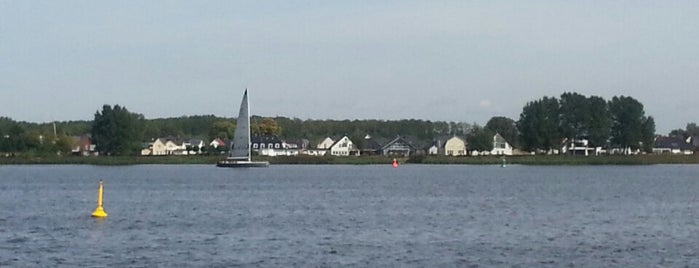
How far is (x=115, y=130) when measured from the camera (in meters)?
132

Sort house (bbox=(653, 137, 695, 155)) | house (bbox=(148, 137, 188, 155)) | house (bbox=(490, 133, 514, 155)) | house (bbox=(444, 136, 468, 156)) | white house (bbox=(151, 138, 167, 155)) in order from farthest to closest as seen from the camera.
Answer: house (bbox=(653, 137, 695, 155)) < white house (bbox=(151, 138, 167, 155)) < house (bbox=(148, 137, 188, 155)) < house (bbox=(444, 136, 468, 156)) < house (bbox=(490, 133, 514, 155))

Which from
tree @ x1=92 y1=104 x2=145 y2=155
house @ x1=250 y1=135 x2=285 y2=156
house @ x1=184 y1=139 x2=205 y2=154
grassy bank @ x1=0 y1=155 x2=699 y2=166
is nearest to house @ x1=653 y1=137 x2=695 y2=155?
grassy bank @ x1=0 y1=155 x2=699 y2=166

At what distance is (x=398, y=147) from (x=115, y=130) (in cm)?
5477

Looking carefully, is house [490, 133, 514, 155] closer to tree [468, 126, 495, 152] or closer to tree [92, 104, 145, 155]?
tree [468, 126, 495, 152]

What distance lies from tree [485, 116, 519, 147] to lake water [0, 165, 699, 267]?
393 feet

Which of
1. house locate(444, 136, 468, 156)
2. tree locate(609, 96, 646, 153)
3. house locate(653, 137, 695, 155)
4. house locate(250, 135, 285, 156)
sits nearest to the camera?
tree locate(609, 96, 646, 153)

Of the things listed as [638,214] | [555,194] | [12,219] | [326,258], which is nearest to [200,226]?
[12,219]

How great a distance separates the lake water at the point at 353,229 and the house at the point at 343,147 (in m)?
117

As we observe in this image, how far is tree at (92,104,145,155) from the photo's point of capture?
132m

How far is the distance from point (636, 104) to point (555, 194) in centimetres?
7718

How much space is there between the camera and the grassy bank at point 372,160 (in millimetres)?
130000

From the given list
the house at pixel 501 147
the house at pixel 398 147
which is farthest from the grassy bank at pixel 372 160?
the house at pixel 398 147

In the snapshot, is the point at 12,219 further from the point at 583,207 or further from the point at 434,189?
the point at 434,189

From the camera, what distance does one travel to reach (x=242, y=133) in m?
114
